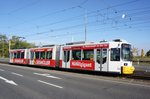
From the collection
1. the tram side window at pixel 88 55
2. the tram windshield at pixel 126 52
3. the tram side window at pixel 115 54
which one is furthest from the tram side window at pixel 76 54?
the tram windshield at pixel 126 52

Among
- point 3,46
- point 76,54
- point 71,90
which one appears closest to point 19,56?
point 76,54

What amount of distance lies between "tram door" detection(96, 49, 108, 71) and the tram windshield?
150cm

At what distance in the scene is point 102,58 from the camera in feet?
76.1

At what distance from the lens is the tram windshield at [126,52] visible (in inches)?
877

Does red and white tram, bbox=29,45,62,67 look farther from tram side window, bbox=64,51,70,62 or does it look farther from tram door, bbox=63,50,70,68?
tram side window, bbox=64,51,70,62

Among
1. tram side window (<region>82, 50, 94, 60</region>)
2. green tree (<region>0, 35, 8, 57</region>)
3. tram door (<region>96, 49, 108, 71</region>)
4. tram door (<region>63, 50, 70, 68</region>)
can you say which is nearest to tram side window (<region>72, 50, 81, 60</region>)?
tram side window (<region>82, 50, 94, 60</region>)

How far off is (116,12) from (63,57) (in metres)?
7.80

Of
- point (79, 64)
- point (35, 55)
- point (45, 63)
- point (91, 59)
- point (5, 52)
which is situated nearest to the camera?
point (91, 59)

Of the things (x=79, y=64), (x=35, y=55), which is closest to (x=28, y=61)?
(x=35, y=55)

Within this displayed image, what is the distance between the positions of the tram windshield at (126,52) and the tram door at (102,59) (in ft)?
4.91

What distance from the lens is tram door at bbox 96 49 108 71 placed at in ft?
74.7

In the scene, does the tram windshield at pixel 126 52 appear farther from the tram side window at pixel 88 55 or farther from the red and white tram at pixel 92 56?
the tram side window at pixel 88 55

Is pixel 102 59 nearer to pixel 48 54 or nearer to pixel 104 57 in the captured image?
pixel 104 57

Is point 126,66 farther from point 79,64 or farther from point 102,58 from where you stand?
point 79,64
